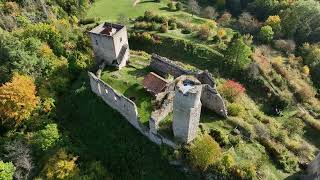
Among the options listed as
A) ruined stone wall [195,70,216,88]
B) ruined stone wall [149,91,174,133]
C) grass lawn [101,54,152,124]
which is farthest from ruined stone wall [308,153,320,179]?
grass lawn [101,54,152,124]

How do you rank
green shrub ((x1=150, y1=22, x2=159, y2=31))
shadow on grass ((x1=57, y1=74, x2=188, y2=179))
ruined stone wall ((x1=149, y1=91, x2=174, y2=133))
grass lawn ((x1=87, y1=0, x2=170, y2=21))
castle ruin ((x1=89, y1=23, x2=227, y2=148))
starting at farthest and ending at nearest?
grass lawn ((x1=87, y1=0, x2=170, y2=21)), green shrub ((x1=150, y1=22, x2=159, y2=31)), shadow on grass ((x1=57, y1=74, x2=188, y2=179)), ruined stone wall ((x1=149, y1=91, x2=174, y2=133)), castle ruin ((x1=89, y1=23, x2=227, y2=148))

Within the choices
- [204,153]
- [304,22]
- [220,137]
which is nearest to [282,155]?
[220,137]

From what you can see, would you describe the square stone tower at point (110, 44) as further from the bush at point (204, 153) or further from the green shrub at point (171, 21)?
the bush at point (204, 153)

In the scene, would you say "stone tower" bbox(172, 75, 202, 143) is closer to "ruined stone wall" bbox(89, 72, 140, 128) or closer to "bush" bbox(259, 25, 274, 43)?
"ruined stone wall" bbox(89, 72, 140, 128)

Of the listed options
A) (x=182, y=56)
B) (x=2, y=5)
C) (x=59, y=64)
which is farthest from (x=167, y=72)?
(x=2, y=5)

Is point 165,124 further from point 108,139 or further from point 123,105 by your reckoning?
point 108,139
